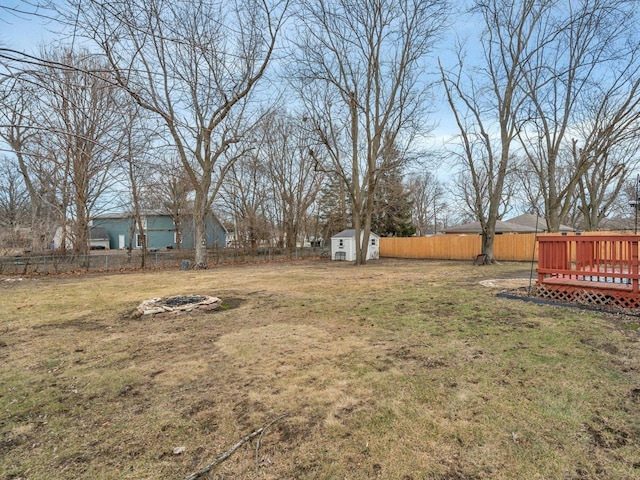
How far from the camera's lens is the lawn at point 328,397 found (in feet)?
6.40

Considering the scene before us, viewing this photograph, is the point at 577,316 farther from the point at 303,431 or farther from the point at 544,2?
the point at 544,2

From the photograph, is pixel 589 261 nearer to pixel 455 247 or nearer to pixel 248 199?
Result: pixel 455 247

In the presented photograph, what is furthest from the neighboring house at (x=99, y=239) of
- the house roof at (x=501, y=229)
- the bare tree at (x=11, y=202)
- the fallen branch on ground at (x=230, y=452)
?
the fallen branch on ground at (x=230, y=452)

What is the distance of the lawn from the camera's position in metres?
1.95

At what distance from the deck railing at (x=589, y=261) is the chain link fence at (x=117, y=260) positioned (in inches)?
592

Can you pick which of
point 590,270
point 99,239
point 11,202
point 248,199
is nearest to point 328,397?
point 590,270

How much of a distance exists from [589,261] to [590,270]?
0.28 metres

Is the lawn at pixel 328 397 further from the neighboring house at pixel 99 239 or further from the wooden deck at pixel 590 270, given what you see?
the neighboring house at pixel 99 239

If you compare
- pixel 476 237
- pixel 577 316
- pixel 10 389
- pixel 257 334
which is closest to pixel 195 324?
pixel 257 334

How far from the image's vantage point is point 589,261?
20.9ft

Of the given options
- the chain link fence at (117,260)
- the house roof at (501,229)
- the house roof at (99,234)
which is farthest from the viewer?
the house roof at (99,234)

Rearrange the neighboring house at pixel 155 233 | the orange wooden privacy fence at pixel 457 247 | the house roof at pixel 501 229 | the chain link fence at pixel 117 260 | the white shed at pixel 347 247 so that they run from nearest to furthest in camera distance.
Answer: the chain link fence at pixel 117 260 → the orange wooden privacy fence at pixel 457 247 → the white shed at pixel 347 247 → the house roof at pixel 501 229 → the neighboring house at pixel 155 233

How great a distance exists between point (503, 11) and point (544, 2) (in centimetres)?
142

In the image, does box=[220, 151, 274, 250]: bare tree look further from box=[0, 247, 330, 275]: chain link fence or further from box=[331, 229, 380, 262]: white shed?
box=[331, 229, 380, 262]: white shed
